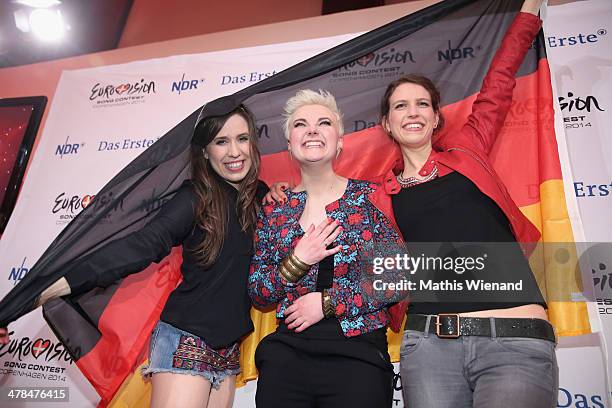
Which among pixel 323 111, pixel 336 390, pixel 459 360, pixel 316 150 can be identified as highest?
pixel 323 111

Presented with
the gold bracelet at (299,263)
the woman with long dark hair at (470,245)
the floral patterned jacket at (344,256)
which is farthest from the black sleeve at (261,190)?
the woman with long dark hair at (470,245)

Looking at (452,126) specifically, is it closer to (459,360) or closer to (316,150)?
(316,150)

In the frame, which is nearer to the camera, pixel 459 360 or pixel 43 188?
pixel 459 360

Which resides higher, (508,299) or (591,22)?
(591,22)

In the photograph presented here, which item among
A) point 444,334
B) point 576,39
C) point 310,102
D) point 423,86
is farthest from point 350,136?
point 576,39

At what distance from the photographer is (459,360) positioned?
166 cm

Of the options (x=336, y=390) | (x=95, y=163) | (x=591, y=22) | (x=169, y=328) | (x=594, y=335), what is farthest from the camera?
(x=95, y=163)

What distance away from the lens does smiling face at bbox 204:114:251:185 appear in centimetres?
218

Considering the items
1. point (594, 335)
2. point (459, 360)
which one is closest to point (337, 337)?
point (459, 360)

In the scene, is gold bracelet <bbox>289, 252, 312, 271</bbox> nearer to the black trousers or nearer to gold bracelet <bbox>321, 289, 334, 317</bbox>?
gold bracelet <bbox>321, 289, 334, 317</bbox>

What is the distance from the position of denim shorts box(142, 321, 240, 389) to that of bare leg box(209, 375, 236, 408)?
3 cm

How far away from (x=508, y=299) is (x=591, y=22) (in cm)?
175

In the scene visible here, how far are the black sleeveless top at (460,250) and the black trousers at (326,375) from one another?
274 millimetres

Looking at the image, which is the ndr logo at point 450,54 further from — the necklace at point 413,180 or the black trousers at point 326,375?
the black trousers at point 326,375
